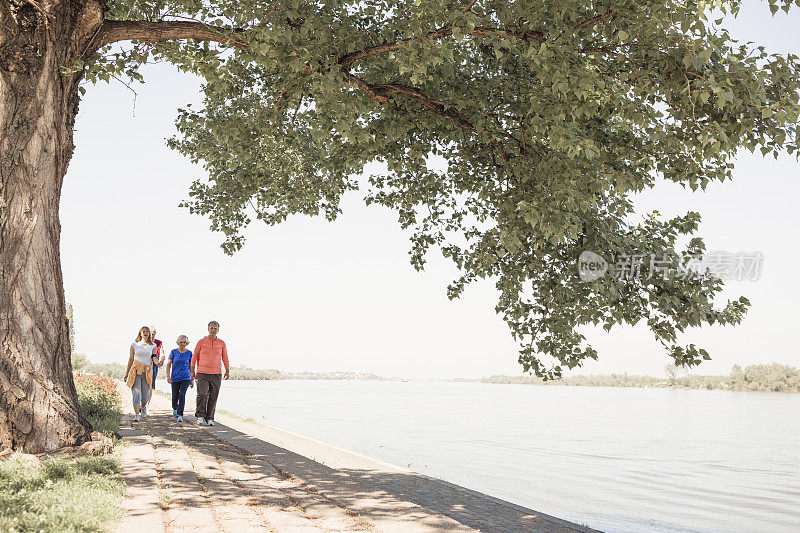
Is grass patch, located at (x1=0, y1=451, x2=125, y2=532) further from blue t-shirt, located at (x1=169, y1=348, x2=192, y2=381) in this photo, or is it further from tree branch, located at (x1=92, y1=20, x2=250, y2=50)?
blue t-shirt, located at (x1=169, y1=348, x2=192, y2=381)

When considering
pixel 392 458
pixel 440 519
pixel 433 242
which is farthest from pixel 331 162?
pixel 440 519

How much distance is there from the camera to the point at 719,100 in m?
6.27

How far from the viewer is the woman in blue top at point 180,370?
43.5ft

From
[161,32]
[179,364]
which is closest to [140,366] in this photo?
[179,364]

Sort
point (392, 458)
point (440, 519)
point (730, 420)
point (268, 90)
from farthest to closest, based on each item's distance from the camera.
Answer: point (730, 420), point (392, 458), point (268, 90), point (440, 519)

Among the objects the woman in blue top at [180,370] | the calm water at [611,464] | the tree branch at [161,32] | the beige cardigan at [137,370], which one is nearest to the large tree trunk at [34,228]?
the tree branch at [161,32]

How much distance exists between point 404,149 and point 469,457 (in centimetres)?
992

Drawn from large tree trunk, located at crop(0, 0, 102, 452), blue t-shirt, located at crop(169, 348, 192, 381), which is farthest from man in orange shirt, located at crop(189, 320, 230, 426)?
large tree trunk, located at crop(0, 0, 102, 452)

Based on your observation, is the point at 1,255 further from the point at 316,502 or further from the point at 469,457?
the point at 469,457

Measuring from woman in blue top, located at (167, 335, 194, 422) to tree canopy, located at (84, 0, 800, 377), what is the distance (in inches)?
166

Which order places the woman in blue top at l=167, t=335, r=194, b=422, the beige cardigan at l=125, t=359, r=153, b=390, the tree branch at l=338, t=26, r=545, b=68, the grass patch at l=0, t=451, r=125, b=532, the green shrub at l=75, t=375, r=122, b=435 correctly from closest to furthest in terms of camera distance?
the grass patch at l=0, t=451, r=125, b=532 < the tree branch at l=338, t=26, r=545, b=68 < the green shrub at l=75, t=375, r=122, b=435 < the beige cardigan at l=125, t=359, r=153, b=390 < the woman in blue top at l=167, t=335, r=194, b=422

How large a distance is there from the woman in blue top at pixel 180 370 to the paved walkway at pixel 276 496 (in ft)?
9.57

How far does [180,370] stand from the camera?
13.3 m

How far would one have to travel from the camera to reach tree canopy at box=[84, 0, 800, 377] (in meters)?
7.07
